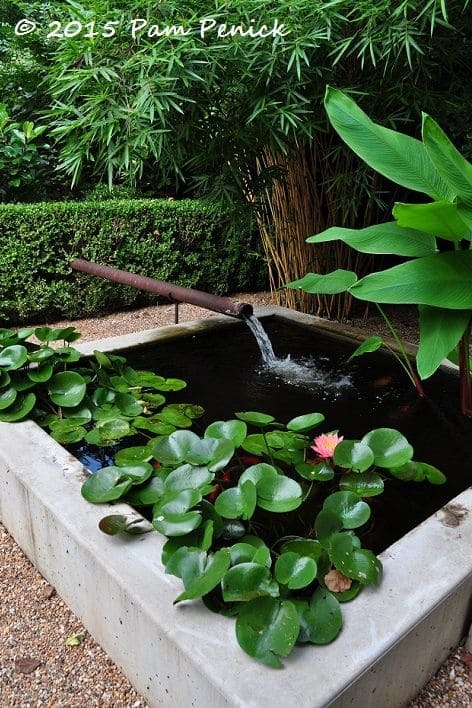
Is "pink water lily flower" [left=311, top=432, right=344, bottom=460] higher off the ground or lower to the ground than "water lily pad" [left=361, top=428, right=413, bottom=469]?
lower

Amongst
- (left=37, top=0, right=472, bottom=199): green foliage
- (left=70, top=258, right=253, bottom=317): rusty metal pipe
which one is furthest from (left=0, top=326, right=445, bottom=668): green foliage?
(left=37, top=0, right=472, bottom=199): green foliage

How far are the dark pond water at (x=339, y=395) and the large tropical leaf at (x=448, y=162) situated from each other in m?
0.80

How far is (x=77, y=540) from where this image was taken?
1.16m

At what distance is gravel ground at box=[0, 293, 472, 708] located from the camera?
1072 mm

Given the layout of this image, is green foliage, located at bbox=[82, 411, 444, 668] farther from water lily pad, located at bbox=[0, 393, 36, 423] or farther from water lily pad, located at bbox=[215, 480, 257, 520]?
water lily pad, located at bbox=[0, 393, 36, 423]

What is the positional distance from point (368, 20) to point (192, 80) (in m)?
0.74

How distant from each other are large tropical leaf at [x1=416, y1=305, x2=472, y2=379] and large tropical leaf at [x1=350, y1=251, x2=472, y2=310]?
Result: 0.07m

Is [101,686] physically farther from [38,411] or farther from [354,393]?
[354,393]

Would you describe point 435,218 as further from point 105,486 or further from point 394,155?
point 105,486

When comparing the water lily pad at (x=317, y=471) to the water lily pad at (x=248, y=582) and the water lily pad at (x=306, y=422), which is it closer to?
the water lily pad at (x=306, y=422)

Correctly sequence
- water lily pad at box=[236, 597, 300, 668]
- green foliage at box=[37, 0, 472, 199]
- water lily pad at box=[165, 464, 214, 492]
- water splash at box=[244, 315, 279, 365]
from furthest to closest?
1. water splash at box=[244, 315, 279, 365]
2. green foliage at box=[37, 0, 472, 199]
3. water lily pad at box=[165, 464, 214, 492]
4. water lily pad at box=[236, 597, 300, 668]

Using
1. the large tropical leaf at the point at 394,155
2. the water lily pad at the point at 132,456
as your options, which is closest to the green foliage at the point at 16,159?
the large tropical leaf at the point at 394,155

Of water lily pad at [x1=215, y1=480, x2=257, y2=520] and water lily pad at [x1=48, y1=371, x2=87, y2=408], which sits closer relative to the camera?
water lily pad at [x1=215, y1=480, x2=257, y2=520]

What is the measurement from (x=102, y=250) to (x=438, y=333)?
2.78m
